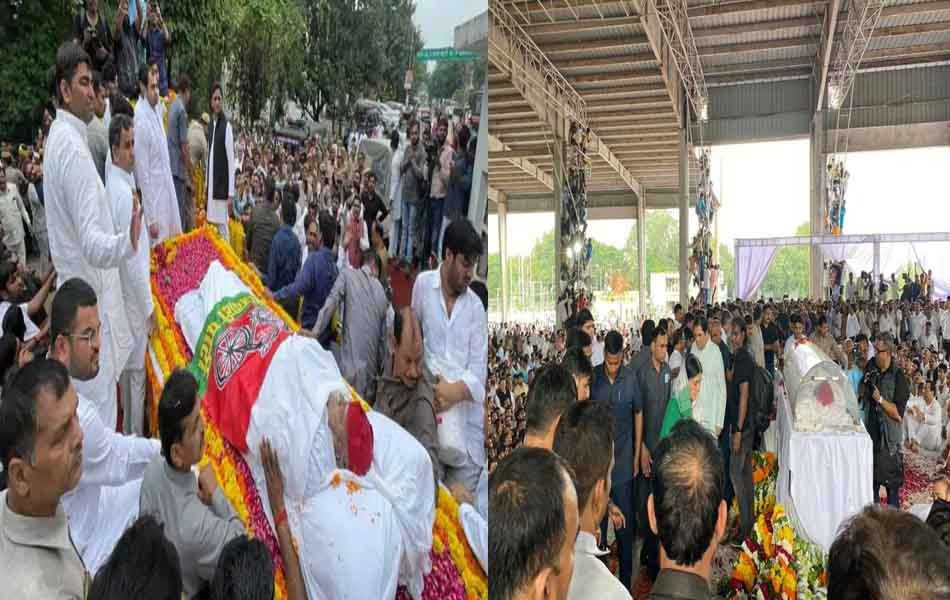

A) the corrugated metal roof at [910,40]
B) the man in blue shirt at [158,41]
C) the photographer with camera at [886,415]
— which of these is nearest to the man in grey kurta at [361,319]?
the man in blue shirt at [158,41]

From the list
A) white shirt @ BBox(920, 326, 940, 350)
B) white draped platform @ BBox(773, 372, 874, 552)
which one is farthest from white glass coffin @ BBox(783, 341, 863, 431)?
white shirt @ BBox(920, 326, 940, 350)

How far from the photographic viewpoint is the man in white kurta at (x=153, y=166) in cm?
138

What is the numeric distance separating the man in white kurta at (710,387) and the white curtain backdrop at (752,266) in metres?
7.30

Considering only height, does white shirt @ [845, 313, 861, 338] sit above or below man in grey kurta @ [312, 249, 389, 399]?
below

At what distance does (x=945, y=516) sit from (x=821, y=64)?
13012 mm

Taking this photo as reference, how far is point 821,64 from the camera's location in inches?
540

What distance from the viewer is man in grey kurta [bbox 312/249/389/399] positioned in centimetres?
132

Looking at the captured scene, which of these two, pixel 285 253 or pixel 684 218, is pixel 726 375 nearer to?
pixel 285 253

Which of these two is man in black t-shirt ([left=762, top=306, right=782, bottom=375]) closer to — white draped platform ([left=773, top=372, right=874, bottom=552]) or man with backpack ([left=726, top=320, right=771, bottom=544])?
man with backpack ([left=726, top=320, right=771, bottom=544])

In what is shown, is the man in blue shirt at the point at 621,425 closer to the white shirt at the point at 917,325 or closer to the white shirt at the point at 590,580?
the white shirt at the point at 590,580

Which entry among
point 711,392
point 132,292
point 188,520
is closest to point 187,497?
point 188,520

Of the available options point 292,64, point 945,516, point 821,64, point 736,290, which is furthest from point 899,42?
point 292,64

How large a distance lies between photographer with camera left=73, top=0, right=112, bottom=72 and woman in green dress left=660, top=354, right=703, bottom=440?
10.4 ft

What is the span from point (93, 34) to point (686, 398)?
3.74 m
